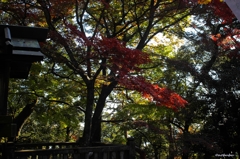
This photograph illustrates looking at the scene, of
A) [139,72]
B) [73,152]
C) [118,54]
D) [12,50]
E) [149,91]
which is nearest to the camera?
[12,50]

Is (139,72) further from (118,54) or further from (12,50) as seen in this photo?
(12,50)

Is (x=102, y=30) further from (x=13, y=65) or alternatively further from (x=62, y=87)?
(x=13, y=65)

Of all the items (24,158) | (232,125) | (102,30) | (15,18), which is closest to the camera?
(24,158)

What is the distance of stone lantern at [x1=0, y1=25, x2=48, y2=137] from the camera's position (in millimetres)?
2480

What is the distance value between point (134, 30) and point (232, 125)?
17.9ft

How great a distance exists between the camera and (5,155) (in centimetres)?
448

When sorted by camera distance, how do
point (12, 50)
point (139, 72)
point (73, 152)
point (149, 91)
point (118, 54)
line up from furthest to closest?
point (139, 72), point (149, 91), point (118, 54), point (73, 152), point (12, 50)

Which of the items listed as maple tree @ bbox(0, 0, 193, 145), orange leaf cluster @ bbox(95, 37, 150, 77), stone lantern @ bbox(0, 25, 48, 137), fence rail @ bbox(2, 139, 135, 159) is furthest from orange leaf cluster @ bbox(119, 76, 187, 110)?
stone lantern @ bbox(0, 25, 48, 137)

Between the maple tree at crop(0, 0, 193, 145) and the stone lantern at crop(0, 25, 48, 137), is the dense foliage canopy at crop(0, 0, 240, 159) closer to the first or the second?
the maple tree at crop(0, 0, 193, 145)

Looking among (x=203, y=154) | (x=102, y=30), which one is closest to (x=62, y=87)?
(x=102, y=30)

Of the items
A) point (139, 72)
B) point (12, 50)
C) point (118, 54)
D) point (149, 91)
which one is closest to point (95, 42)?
point (118, 54)

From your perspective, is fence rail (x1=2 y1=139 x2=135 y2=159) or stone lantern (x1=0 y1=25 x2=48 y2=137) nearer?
stone lantern (x1=0 y1=25 x2=48 y2=137)

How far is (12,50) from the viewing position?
246 centimetres

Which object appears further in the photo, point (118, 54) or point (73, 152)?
point (118, 54)
